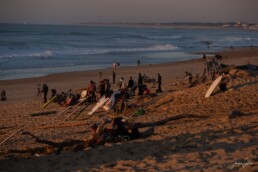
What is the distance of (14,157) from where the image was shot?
370 inches

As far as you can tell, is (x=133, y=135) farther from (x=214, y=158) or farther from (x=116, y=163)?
(x=214, y=158)

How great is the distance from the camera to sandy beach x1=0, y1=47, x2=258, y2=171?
7938 mm

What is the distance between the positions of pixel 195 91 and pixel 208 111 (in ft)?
7.83

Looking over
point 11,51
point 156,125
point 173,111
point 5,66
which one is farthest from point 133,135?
point 11,51

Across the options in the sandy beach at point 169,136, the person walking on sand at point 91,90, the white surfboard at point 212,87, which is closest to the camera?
the sandy beach at point 169,136

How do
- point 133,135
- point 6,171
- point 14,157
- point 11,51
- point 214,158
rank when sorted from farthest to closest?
point 11,51
point 133,135
point 14,157
point 6,171
point 214,158

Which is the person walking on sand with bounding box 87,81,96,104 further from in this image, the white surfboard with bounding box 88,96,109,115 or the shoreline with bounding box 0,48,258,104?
the shoreline with bounding box 0,48,258,104

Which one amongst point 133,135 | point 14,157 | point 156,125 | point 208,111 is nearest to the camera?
point 14,157

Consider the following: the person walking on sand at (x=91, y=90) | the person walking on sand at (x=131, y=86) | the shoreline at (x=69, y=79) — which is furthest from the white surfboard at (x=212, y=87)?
the shoreline at (x=69, y=79)

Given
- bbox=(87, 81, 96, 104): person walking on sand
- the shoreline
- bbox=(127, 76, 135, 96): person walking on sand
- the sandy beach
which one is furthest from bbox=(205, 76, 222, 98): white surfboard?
the shoreline

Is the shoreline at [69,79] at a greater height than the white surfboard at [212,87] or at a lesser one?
lesser

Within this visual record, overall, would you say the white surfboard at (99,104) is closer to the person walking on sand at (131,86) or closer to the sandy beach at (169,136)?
the sandy beach at (169,136)

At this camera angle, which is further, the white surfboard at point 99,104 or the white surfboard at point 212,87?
the white surfboard at point 99,104

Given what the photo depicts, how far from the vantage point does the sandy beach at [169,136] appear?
7938mm
